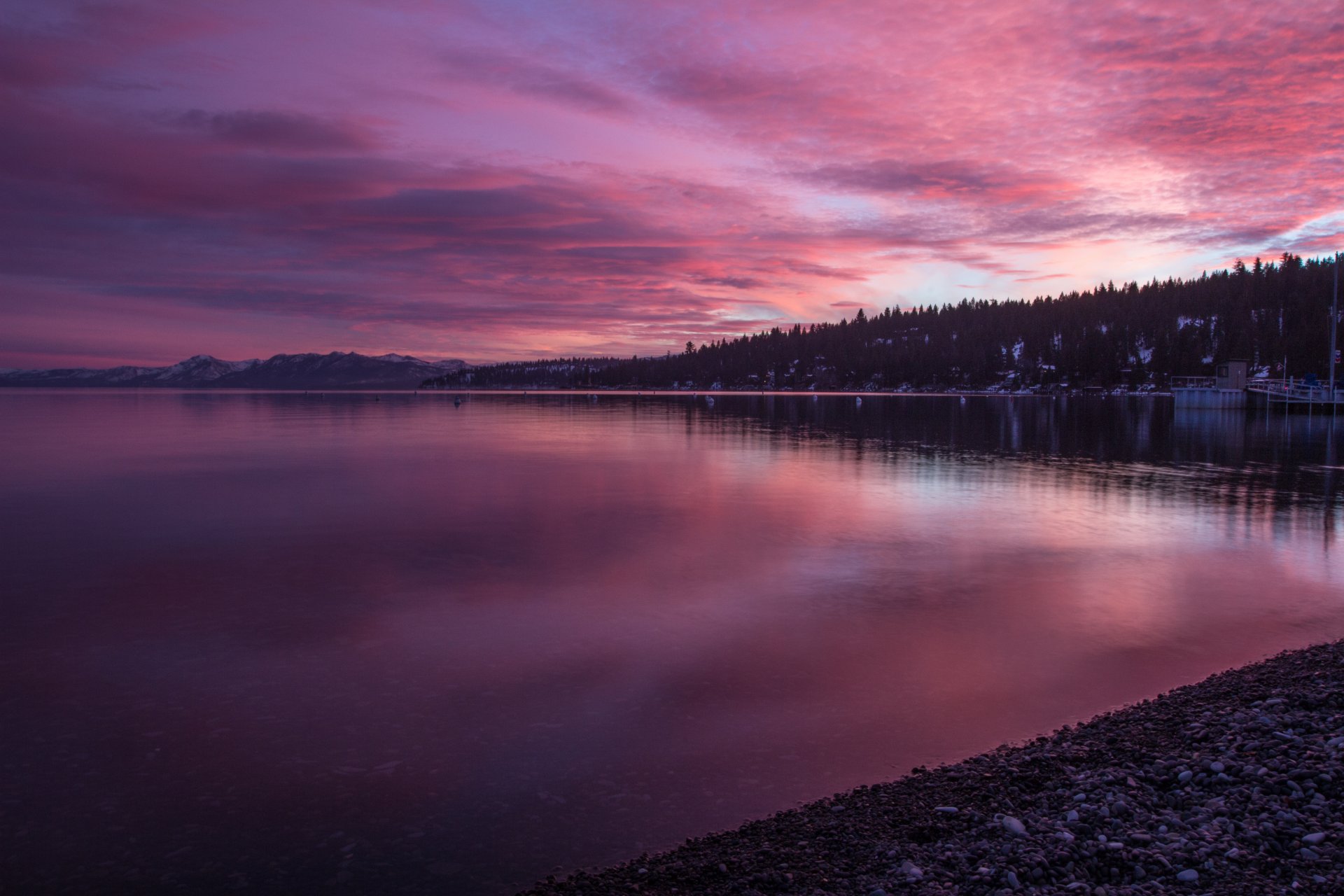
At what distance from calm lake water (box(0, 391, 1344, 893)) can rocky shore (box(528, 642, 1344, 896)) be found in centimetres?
52

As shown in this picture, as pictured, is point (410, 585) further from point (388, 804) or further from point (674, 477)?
point (674, 477)

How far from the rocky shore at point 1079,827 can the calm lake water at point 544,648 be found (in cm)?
52

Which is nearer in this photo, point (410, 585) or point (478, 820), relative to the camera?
point (478, 820)

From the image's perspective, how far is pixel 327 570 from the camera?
1545cm

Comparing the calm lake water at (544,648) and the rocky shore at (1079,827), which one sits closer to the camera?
the rocky shore at (1079,827)

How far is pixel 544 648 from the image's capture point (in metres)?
10.9

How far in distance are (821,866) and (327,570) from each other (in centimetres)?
1217

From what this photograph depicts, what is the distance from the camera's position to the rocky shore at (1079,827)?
17.8ft

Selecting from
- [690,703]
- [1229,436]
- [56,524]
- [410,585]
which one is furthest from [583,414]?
[690,703]

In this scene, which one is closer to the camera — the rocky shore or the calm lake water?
the rocky shore

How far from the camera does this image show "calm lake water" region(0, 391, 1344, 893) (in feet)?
22.2

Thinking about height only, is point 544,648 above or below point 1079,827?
below

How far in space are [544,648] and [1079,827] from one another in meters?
6.70

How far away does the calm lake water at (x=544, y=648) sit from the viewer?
6781 millimetres
